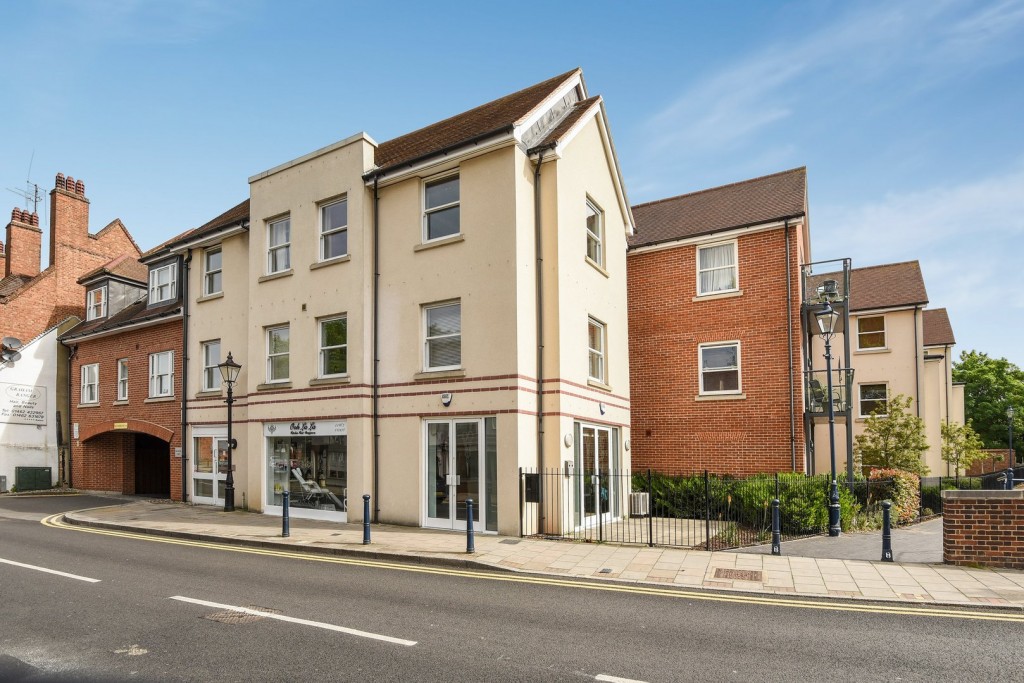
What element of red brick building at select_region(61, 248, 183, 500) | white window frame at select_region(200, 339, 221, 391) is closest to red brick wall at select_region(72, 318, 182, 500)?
red brick building at select_region(61, 248, 183, 500)

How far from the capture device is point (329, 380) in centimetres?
1653

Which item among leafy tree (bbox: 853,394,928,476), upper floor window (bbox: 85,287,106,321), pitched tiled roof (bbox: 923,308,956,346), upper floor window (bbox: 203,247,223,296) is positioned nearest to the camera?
leafy tree (bbox: 853,394,928,476)

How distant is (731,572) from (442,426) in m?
6.95

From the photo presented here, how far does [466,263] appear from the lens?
15.1 meters

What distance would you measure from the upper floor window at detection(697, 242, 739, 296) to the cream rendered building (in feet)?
8.71

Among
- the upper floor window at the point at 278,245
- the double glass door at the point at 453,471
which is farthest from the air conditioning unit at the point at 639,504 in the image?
the upper floor window at the point at 278,245

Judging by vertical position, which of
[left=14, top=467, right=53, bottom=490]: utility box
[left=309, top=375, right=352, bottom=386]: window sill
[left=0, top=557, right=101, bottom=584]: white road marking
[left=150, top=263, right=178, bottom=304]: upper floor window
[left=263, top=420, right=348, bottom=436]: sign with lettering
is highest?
[left=150, top=263, right=178, bottom=304]: upper floor window

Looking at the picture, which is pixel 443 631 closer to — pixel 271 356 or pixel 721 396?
pixel 271 356

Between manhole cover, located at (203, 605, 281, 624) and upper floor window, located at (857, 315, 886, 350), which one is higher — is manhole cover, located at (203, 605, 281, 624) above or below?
below

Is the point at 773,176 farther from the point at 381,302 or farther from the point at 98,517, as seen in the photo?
the point at 98,517

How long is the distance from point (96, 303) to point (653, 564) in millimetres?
25025

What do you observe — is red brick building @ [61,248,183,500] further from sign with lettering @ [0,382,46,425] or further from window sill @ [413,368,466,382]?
window sill @ [413,368,466,382]

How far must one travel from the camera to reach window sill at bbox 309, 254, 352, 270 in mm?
16594

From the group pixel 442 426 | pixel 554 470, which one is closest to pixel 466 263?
pixel 442 426
